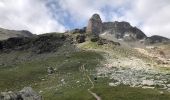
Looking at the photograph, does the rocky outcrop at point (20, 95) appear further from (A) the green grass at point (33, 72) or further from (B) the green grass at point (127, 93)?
(A) the green grass at point (33, 72)

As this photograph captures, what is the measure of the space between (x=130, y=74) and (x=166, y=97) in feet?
159

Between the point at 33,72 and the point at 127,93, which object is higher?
the point at 33,72

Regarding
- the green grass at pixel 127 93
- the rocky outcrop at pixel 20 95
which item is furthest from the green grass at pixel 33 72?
the rocky outcrop at pixel 20 95

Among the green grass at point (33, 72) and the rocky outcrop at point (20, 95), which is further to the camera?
the green grass at point (33, 72)

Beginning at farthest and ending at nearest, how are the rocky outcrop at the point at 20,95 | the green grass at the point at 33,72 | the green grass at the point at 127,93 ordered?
1. the green grass at the point at 33,72
2. the green grass at the point at 127,93
3. the rocky outcrop at the point at 20,95

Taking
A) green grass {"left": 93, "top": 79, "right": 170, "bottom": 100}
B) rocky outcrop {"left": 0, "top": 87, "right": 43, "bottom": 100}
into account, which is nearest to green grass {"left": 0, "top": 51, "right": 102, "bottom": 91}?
green grass {"left": 93, "top": 79, "right": 170, "bottom": 100}

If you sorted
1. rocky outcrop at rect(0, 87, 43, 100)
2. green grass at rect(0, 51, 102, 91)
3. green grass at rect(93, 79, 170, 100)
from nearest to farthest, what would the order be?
rocky outcrop at rect(0, 87, 43, 100)
green grass at rect(93, 79, 170, 100)
green grass at rect(0, 51, 102, 91)

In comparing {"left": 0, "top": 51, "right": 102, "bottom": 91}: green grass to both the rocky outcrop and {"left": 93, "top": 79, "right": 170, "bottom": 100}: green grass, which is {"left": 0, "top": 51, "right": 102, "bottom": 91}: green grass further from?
the rocky outcrop

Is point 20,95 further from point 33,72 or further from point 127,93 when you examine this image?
point 33,72

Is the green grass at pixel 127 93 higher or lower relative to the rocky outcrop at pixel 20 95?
lower

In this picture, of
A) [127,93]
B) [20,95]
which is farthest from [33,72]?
[20,95]

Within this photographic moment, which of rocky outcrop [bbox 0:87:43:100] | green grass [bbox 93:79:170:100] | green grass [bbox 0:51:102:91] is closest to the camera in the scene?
rocky outcrop [bbox 0:87:43:100]

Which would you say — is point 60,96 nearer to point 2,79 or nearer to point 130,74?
point 130,74

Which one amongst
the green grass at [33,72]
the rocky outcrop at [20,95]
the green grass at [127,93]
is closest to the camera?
the rocky outcrop at [20,95]
